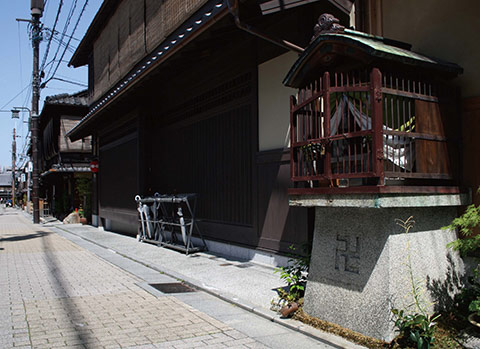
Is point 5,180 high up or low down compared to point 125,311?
up

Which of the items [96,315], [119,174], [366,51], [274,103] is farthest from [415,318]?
[119,174]

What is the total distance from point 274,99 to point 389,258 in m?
5.00

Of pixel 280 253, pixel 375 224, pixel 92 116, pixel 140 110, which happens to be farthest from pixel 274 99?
pixel 92 116

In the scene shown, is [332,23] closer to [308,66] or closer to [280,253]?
[308,66]

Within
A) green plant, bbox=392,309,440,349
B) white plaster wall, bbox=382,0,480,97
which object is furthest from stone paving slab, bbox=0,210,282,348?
white plaster wall, bbox=382,0,480,97

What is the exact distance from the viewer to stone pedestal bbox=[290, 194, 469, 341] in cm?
447

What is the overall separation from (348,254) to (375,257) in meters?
0.39

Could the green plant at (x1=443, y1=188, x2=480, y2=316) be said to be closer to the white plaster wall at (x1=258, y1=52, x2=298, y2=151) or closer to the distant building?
the white plaster wall at (x1=258, y1=52, x2=298, y2=151)

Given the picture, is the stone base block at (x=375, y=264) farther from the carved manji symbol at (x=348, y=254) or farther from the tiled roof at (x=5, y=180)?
the tiled roof at (x=5, y=180)

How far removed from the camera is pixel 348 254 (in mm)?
4922

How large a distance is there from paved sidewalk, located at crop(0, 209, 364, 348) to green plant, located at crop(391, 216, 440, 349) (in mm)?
660

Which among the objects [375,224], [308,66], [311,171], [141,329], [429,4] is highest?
[429,4]

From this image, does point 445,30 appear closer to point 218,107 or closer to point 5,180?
point 218,107

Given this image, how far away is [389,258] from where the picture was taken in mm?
4453
